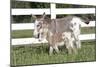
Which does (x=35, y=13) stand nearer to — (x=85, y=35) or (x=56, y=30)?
(x=56, y=30)

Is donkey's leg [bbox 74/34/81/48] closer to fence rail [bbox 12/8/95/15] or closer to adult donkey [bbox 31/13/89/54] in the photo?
adult donkey [bbox 31/13/89/54]

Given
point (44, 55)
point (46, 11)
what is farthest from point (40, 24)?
point (44, 55)

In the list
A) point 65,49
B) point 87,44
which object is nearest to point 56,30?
point 65,49

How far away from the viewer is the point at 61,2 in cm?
175

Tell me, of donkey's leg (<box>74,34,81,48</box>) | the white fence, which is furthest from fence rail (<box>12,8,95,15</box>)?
donkey's leg (<box>74,34,81,48</box>)

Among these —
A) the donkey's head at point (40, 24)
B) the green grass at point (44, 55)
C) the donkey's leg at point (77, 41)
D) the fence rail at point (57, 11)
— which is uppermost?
the fence rail at point (57, 11)

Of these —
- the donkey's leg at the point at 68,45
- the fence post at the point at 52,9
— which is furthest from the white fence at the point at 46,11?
the donkey's leg at the point at 68,45

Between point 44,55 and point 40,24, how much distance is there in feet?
0.73

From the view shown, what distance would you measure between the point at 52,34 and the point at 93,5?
15.7 inches

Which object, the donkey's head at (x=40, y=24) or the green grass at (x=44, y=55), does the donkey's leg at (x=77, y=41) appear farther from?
the donkey's head at (x=40, y=24)

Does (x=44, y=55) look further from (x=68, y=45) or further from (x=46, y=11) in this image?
(x=46, y=11)

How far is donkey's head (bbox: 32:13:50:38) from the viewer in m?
1.70

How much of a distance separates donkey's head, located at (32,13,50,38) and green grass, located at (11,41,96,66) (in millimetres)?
102

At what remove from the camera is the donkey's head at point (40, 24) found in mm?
1701
